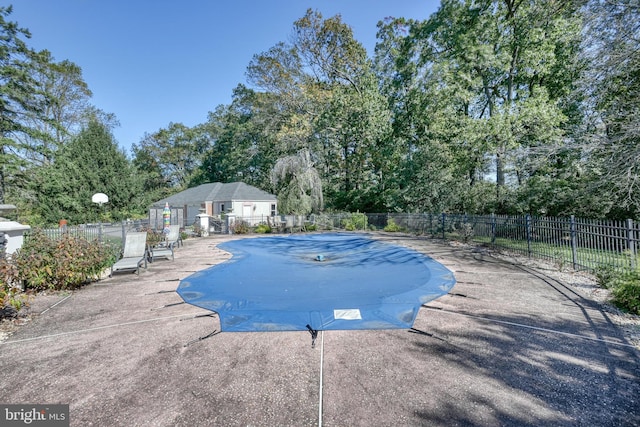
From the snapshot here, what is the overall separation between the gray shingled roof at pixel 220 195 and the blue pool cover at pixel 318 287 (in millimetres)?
14206

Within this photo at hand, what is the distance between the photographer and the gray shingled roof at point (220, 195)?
2834cm

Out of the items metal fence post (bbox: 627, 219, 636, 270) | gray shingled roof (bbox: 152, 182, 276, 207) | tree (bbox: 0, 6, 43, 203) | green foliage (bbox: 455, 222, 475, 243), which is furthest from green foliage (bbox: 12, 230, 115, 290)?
gray shingled roof (bbox: 152, 182, 276, 207)

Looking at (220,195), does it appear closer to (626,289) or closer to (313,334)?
(313,334)

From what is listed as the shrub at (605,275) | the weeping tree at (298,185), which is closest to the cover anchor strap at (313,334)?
the shrub at (605,275)

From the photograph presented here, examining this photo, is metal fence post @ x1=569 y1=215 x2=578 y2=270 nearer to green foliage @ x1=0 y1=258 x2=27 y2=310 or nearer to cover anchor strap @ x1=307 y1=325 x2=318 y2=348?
cover anchor strap @ x1=307 y1=325 x2=318 y2=348

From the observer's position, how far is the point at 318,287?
330 inches

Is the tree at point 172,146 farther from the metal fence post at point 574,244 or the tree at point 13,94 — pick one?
the metal fence post at point 574,244

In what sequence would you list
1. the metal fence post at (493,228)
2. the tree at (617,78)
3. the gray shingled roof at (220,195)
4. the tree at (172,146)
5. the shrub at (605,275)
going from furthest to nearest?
the tree at (172,146), the gray shingled roof at (220,195), the metal fence post at (493,228), the tree at (617,78), the shrub at (605,275)

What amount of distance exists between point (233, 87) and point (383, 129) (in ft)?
82.1

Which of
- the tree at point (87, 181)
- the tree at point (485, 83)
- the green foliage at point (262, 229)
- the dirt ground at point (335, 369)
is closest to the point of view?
the dirt ground at point (335, 369)

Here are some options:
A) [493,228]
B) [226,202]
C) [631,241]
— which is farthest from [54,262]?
[226,202]

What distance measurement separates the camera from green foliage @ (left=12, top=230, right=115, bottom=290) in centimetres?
621

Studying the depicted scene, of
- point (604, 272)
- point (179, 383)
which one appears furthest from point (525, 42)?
point (179, 383)

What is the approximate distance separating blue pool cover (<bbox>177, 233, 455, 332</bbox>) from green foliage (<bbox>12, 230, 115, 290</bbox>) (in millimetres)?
2291
